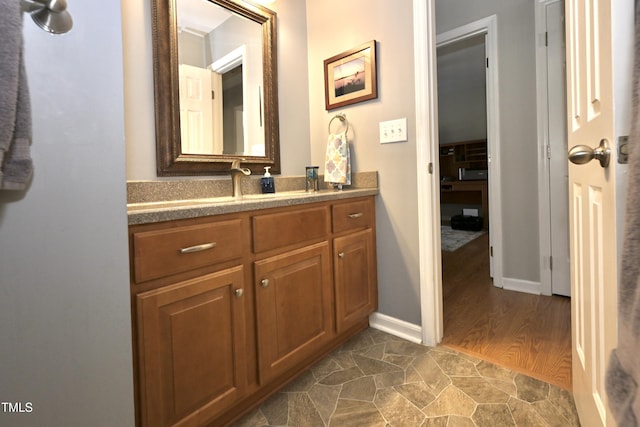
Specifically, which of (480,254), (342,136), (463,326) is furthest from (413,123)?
(480,254)

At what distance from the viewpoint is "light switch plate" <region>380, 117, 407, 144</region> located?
5.48 feet

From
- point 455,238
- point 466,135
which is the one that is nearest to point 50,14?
point 455,238

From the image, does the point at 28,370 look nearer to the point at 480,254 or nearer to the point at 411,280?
the point at 411,280

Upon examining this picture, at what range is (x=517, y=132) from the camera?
7.64 feet

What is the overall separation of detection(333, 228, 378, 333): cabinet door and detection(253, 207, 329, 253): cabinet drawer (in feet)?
0.52

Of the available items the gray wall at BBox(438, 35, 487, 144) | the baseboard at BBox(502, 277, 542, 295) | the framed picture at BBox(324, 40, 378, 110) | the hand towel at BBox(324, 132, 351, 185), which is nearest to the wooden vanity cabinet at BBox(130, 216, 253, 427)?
the hand towel at BBox(324, 132, 351, 185)

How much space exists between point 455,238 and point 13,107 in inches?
185

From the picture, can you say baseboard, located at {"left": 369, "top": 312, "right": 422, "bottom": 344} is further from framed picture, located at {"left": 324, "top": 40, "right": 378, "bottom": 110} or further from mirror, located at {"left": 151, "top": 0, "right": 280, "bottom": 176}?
framed picture, located at {"left": 324, "top": 40, "right": 378, "bottom": 110}

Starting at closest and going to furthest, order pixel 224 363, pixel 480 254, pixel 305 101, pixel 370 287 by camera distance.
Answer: pixel 224 363
pixel 370 287
pixel 305 101
pixel 480 254

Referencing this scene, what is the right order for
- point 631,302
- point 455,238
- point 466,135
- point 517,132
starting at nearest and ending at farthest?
point 631,302 → point 517,132 → point 455,238 → point 466,135

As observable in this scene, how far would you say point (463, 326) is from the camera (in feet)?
6.06

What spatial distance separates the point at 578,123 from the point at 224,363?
1.38 meters

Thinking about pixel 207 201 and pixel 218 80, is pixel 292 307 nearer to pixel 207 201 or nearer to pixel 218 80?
pixel 207 201

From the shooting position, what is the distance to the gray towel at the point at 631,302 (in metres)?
0.40
